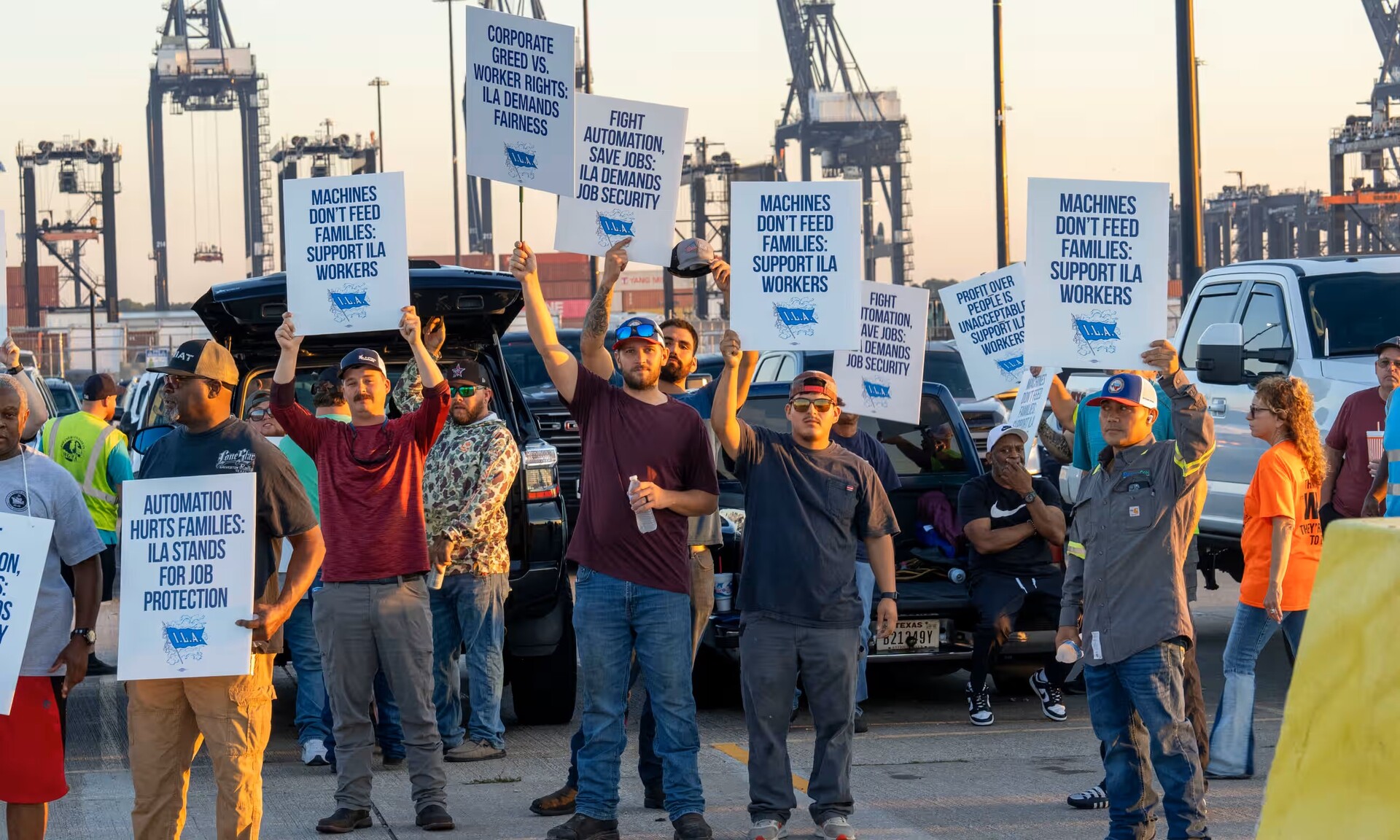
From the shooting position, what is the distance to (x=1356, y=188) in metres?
52.7

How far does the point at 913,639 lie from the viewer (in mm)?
8500

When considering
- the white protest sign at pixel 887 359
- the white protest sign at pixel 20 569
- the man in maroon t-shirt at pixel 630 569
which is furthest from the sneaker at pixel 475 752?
the white protest sign at pixel 20 569

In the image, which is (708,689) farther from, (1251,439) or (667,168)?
(1251,439)

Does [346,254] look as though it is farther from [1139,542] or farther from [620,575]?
[1139,542]

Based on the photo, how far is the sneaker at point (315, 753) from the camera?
765 centimetres

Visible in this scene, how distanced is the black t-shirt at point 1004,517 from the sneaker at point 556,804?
2.87 metres

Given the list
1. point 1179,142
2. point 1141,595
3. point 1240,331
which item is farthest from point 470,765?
point 1179,142

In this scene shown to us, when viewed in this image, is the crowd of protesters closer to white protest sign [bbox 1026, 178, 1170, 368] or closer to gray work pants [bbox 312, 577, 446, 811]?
gray work pants [bbox 312, 577, 446, 811]

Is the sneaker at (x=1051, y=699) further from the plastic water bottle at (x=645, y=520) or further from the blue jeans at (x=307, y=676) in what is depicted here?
the blue jeans at (x=307, y=676)

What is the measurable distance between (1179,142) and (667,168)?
8713 mm

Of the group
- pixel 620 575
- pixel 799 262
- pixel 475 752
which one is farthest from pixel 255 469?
pixel 799 262

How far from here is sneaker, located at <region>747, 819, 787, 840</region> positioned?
6.09m

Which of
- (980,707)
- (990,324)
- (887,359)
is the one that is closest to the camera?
(980,707)

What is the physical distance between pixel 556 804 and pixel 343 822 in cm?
86
